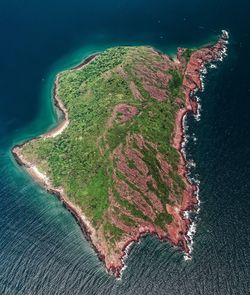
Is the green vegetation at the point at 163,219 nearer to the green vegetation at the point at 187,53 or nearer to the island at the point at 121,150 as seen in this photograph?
the island at the point at 121,150

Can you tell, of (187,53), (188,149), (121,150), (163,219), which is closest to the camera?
(163,219)

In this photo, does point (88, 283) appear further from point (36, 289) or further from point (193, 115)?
point (193, 115)

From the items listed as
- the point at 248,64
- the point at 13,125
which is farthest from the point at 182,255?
the point at 248,64

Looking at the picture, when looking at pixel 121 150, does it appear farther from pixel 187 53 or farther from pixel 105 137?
pixel 187 53

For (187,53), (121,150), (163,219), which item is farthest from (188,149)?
(187,53)

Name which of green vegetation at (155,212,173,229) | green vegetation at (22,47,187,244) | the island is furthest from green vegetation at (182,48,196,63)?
green vegetation at (155,212,173,229)

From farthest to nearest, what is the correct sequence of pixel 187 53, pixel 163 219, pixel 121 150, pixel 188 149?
pixel 187 53 → pixel 188 149 → pixel 121 150 → pixel 163 219
